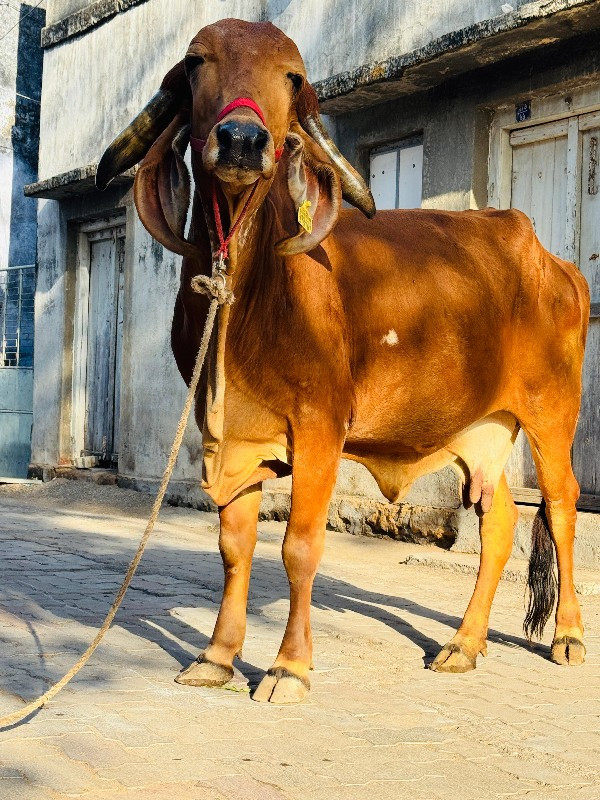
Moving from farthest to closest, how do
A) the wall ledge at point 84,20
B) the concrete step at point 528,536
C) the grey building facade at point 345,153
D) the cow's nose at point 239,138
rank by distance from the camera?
the wall ledge at point 84,20
the grey building facade at point 345,153
the concrete step at point 528,536
the cow's nose at point 239,138

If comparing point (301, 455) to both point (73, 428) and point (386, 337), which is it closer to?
point (386, 337)

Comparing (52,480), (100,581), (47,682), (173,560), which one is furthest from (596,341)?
(52,480)

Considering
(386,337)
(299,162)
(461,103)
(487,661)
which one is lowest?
(487,661)

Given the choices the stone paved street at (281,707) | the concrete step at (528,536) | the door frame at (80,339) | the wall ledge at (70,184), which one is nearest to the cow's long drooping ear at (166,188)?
the stone paved street at (281,707)

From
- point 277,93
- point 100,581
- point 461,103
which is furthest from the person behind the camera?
point 461,103

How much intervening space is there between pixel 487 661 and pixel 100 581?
8.15ft

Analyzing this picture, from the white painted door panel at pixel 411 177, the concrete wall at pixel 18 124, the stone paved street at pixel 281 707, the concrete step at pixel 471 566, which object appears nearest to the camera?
the stone paved street at pixel 281 707

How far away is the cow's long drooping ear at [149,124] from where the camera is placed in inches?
171

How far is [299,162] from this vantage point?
429cm

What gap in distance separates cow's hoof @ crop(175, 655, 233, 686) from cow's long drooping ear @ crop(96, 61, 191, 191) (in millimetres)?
1865

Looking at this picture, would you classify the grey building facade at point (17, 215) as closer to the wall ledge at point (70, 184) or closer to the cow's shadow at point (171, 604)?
the wall ledge at point (70, 184)

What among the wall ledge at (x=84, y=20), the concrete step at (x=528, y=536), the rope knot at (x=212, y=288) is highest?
the wall ledge at (x=84, y=20)

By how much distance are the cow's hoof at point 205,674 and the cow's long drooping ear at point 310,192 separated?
1.55m

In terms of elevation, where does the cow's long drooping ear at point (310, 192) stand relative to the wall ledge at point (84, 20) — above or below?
below
